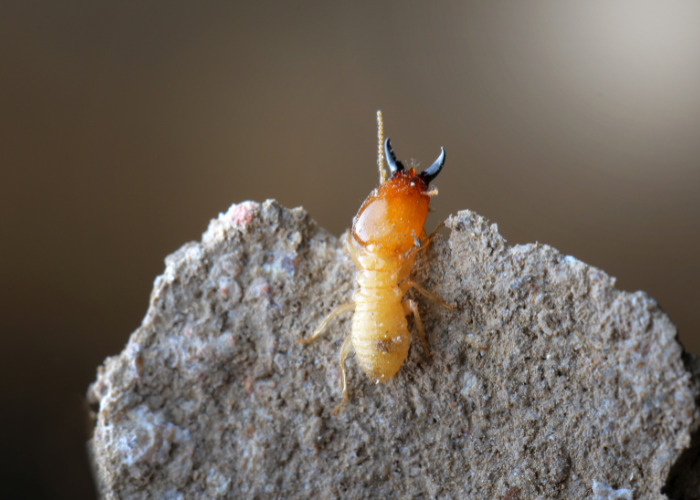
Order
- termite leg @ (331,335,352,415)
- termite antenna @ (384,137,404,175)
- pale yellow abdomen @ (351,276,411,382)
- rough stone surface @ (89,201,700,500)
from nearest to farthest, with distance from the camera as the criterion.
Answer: rough stone surface @ (89,201,700,500)
pale yellow abdomen @ (351,276,411,382)
termite leg @ (331,335,352,415)
termite antenna @ (384,137,404,175)

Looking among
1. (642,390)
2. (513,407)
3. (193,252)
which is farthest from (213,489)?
(642,390)

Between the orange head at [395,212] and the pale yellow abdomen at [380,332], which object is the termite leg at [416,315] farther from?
the orange head at [395,212]

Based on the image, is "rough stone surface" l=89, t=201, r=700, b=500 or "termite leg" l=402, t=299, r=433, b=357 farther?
"termite leg" l=402, t=299, r=433, b=357

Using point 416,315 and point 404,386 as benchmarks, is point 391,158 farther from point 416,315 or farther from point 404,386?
point 404,386

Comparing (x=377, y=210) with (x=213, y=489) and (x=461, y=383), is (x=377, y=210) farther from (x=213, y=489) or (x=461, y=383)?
(x=213, y=489)

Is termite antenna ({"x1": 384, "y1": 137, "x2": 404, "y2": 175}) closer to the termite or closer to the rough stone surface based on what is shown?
the termite

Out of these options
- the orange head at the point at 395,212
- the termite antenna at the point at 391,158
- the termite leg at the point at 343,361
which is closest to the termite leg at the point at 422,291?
the orange head at the point at 395,212

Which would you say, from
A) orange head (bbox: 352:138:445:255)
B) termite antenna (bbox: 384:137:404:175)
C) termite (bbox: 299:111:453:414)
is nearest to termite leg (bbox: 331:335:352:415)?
termite (bbox: 299:111:453:414)
